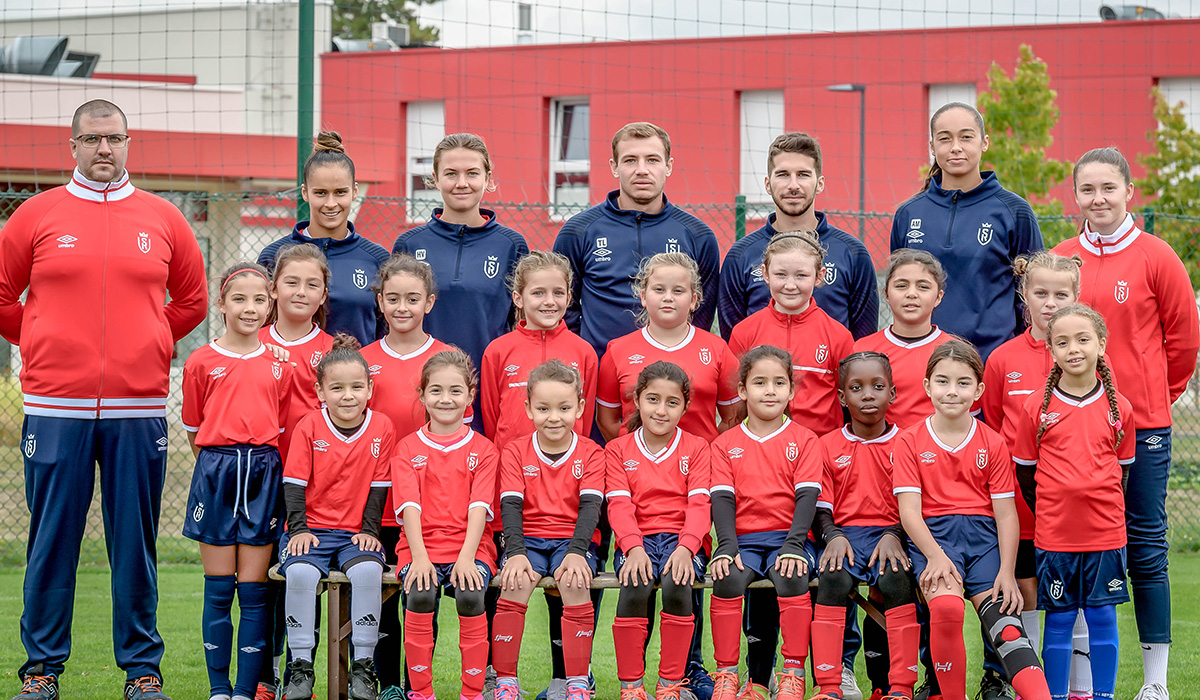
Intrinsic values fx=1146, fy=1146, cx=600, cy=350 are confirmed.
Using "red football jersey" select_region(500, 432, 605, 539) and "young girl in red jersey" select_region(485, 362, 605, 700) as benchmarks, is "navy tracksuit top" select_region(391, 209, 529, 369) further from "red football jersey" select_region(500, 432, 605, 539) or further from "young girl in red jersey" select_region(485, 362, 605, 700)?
"red football jersey" select_region(500, 432, 605, 539)

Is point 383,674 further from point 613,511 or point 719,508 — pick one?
point 719,508

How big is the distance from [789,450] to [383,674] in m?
1.75

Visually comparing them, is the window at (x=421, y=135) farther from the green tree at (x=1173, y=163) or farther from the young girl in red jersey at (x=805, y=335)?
the young girl in red jersey at (x=805, y=335)

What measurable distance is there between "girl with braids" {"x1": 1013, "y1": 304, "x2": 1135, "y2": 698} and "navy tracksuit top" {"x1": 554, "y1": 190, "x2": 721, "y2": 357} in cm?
144

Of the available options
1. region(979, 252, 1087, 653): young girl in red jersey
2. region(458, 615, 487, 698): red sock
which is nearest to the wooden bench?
region(458, 615, 487, 698): red sock

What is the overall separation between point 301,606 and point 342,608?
16 cm

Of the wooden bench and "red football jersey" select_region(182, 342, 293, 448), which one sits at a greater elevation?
"red football jersey" select_region(182, 342, 293, 448)

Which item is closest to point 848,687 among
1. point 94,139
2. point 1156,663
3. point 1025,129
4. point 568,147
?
point 1156,663

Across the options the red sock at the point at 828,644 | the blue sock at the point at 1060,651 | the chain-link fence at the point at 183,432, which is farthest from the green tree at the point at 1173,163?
the red sock at the point at 828,644

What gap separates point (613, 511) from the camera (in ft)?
13.6

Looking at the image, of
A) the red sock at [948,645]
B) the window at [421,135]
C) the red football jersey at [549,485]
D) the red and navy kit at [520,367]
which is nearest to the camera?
the red sock at [948,645]

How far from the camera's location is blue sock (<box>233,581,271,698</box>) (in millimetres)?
4094

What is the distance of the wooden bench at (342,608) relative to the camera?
13.1 ft

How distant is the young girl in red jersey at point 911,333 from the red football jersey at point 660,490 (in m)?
0.76
